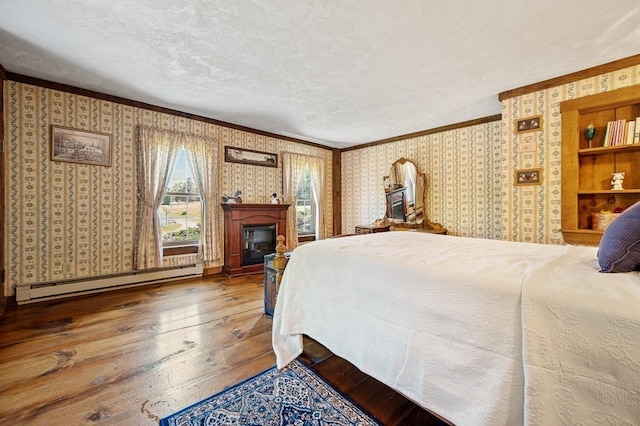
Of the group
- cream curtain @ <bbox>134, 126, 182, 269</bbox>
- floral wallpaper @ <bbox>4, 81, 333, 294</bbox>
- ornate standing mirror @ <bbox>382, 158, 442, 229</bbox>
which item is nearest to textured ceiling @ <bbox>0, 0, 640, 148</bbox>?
floral wallpaper @ <bbox>4, 81, 333, 294</bbox>

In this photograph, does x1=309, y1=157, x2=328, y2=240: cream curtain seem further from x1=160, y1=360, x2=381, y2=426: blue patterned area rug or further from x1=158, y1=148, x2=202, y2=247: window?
x1=160, y1=360, x2=381, y2=426: blue patterned area rug

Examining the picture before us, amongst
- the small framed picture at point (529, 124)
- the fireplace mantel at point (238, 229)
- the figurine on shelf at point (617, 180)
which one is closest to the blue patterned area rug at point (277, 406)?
the fireplace mantel at point (238, 229)

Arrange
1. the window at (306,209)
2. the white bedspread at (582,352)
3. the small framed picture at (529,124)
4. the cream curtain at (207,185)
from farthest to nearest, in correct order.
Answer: the window at (306,209), the cream curtain at (207,185), the small framed picture at (529,124), the white bedspread at (582,352)

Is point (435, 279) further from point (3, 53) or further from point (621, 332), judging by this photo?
point (3, 53)

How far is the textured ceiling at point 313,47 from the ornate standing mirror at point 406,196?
1479 millimetres

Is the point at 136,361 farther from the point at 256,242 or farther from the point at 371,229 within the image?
the point at 371,229

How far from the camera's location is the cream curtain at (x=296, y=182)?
207 inches

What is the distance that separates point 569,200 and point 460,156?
1.76 m

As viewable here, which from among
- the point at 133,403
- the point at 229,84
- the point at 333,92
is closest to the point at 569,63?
the point at 333,92

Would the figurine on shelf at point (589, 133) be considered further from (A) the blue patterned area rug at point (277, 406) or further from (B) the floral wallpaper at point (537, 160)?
(A) the blue patterned area rug at point (277, 406)

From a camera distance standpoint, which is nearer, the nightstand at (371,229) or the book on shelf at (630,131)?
the book on shelf at (630,131)

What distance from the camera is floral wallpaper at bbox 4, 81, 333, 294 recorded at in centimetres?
293

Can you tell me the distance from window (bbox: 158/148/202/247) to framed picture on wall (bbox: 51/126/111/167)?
848mm

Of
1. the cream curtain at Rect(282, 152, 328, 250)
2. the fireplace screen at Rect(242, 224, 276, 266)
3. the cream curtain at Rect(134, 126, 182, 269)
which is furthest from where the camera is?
the cream curtain at Rect(282, 152, 328, 250)
